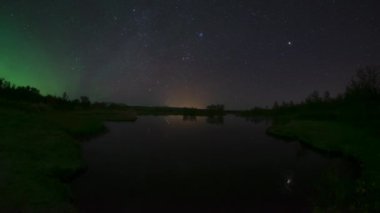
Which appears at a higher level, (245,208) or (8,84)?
(8,84)

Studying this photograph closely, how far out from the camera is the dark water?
20719mm

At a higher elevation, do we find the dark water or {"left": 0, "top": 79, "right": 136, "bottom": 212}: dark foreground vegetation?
{"left": 0, "top": 79, "right": 136, "bottom": 212}: dark foreground vegetation

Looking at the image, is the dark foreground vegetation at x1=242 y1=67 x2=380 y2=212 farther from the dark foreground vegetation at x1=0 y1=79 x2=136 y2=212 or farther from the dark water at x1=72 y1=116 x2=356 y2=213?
the dark foreground vegetation at x1=0 y1=79 x2=136 y2=212

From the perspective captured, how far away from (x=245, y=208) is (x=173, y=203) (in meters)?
4.55

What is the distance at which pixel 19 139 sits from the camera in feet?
108

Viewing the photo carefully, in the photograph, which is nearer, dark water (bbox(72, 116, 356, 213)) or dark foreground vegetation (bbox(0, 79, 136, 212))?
dark foreground vegetation (bbox(0, 79, 136, 212))

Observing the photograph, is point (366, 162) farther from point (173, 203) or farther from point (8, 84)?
point (8, 84)

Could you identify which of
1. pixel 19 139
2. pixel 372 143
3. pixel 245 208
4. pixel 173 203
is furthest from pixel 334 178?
pixel 19 139

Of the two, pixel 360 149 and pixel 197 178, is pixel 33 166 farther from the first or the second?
pixel 360 149

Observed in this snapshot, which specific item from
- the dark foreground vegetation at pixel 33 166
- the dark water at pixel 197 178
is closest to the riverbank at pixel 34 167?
the dark foreground vegetation at pixel 33 166

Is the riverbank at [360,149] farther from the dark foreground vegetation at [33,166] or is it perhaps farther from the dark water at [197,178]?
the dark foreground vegetation at [33,166]

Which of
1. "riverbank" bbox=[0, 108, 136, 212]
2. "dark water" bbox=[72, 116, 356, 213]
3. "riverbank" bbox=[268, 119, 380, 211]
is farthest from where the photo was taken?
"dark water" bbox=[72, 116, 356, 213]

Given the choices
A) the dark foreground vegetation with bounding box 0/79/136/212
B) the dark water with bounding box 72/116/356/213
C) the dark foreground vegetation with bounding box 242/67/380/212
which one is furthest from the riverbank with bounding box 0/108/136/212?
the dark foreground vegetation with bounding box 242/67/380/212

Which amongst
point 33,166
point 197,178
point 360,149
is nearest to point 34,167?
point 33,166
